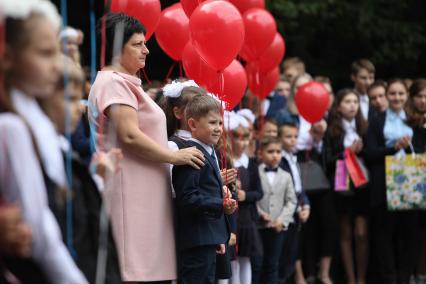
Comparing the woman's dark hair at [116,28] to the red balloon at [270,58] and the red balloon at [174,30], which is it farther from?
the red balloon at [270,58]

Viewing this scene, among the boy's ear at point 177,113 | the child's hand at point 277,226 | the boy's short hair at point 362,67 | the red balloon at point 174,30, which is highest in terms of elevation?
the red balloon at point 174,30

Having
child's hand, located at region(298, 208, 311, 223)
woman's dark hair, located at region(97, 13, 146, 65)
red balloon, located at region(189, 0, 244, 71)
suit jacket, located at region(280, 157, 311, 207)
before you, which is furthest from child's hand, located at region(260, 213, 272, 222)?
woman's dark hair, located at region(97, 13, 146, 65)

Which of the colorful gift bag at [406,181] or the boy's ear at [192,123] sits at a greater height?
the boy's ear at [192,123]

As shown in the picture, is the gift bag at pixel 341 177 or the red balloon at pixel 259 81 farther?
the gift bag at pixel 341 177

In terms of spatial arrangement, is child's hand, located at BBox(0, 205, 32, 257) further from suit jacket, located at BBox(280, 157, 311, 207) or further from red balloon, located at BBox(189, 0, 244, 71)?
suit jacket, located at BBox(280, 157, 311, 207)

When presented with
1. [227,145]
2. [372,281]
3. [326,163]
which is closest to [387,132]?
[326,163]

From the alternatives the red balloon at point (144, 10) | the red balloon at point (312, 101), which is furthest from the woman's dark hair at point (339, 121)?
the red balloon at point (144, 10)

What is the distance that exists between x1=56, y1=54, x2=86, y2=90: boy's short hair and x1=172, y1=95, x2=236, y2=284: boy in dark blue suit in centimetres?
181

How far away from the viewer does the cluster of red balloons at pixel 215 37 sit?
6.07 metres

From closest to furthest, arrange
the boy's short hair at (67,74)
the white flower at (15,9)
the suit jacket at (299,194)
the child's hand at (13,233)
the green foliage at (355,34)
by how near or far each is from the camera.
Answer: the child's hand at (13,233)
the white flower at (15,9)
the boy's short hair at (67,74)
the suit jacket at (299,194)
the green foliage at (355,34)

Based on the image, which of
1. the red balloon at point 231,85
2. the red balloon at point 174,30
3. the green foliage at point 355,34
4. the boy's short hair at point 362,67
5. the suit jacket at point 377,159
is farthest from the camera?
the green foliage at point 355,34

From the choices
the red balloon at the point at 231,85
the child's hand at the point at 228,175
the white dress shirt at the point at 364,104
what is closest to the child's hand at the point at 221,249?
the child's hand at the point at 228,175

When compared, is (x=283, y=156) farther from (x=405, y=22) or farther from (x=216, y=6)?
(x=405, y=22)

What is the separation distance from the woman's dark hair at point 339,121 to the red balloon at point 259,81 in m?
0.59
